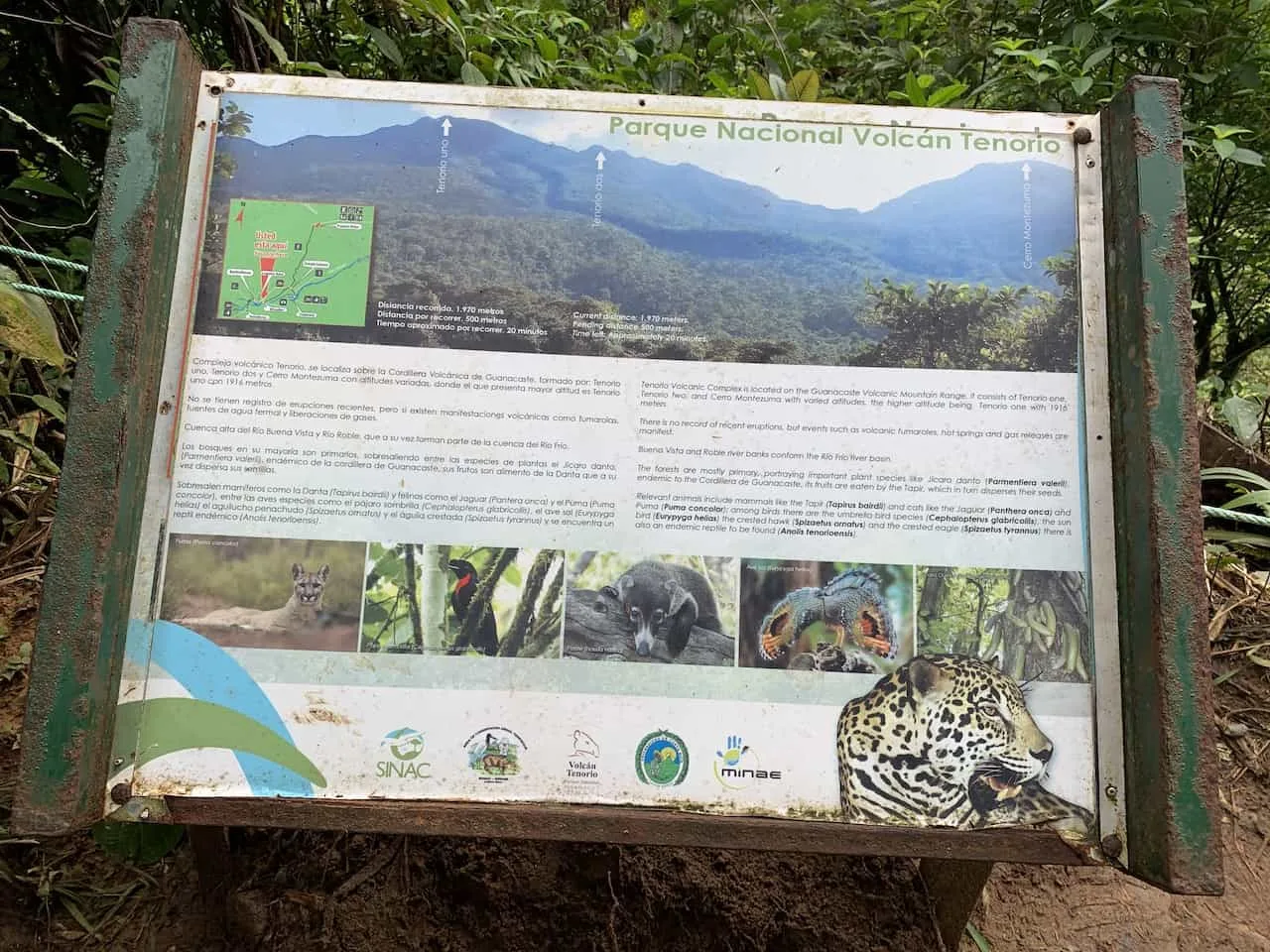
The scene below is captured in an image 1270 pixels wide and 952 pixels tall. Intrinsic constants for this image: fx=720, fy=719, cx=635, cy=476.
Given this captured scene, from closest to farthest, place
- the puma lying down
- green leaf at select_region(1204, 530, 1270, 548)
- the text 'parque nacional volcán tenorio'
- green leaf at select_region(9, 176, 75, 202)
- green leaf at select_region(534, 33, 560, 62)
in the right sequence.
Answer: the puma lying down < the text 'parque nacional volcán tenorio' < green leaf at select_region(534, 33, 560, 62) < green leaf at select_region(1204, 530, 1270, 548) < green leaf at select_region(9, 176, 75, 202)

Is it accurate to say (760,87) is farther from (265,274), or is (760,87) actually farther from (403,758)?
(403,758)

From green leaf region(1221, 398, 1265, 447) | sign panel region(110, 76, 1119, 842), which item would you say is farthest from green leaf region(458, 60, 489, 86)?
green leaf region(1221, 398, 1265, 447)

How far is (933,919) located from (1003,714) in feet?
2.88

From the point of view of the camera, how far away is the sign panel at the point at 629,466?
52.6 inches

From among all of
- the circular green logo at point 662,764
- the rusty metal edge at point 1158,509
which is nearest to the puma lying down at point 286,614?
the circular green logo at point 662,764

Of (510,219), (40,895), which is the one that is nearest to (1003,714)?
(510,219)

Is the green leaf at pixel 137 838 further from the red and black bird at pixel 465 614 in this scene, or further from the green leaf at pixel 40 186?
the green leaf at pixel 40 186

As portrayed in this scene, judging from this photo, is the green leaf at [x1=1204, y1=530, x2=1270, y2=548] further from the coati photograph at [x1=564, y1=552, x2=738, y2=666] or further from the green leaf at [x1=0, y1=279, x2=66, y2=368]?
the green leaf at [x1=0, y1=279, x2=66, y2=368]

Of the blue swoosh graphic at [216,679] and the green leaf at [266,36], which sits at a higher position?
the green leaf at [266,36]

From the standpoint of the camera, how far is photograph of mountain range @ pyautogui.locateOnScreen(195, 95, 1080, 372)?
1.45m

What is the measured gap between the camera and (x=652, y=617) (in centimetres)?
137

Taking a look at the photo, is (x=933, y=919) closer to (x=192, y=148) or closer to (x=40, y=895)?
(x=40, y=895)

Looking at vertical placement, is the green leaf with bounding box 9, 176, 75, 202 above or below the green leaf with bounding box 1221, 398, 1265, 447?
above

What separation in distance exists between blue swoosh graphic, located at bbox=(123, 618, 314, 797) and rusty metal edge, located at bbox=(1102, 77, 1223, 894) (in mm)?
1510
